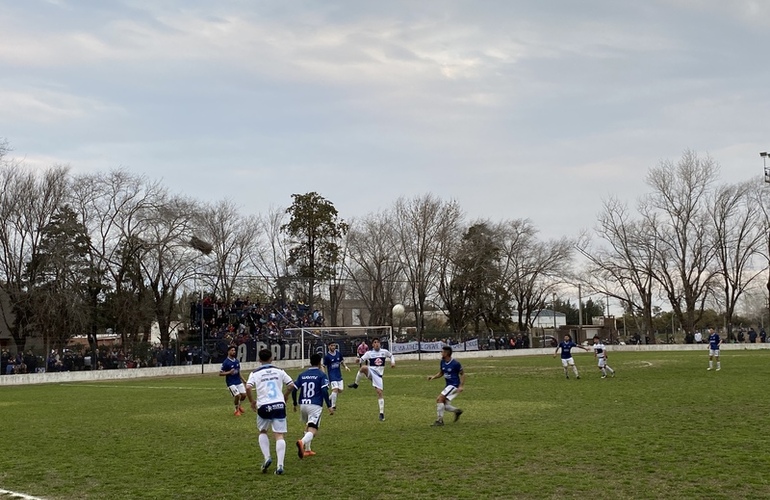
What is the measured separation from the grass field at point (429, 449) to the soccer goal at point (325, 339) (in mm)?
27461

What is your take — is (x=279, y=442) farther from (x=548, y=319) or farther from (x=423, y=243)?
(x=548, y=319)

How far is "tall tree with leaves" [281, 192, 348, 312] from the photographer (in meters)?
69.1

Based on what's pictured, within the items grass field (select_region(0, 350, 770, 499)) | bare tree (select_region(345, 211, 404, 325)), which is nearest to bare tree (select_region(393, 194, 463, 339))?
bare tree (select_region(345, 211, 404, 325))

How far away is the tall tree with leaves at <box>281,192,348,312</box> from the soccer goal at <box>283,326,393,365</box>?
13.2m

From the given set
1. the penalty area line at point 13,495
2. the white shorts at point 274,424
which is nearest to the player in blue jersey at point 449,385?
the white shorts at point 274,424

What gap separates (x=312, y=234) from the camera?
227 feet

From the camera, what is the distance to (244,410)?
21.6 m

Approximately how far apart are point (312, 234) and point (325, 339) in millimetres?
17610

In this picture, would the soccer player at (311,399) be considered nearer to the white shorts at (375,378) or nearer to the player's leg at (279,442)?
the player's leg at (279,442)

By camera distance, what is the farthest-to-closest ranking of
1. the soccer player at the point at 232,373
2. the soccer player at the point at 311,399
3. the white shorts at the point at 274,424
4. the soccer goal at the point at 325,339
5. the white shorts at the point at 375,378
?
the soccer goal at the point at 325,339
the soccer player at the point at 232,373
the white shorts at the point at 375,378
the soccer player at the point at 311,399
the white shorts at the point at 274,424

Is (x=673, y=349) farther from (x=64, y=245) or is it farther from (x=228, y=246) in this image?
(x=64, y=245)

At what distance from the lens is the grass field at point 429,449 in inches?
400

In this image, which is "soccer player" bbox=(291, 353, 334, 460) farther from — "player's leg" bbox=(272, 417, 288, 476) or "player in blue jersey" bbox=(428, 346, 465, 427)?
"player in blue jersey" bbox=(428, 346, 465, 427)

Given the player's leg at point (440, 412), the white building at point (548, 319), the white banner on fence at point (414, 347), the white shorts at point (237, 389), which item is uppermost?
the white building at point (548, 319)
